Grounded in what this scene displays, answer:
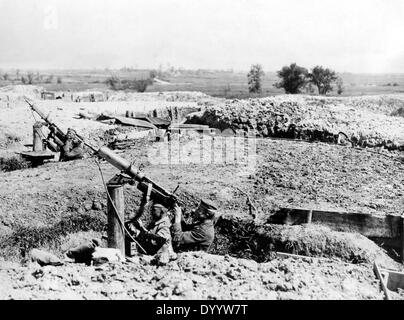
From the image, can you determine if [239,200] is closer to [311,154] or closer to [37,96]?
[311,154]

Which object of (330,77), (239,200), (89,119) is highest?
(330,77)

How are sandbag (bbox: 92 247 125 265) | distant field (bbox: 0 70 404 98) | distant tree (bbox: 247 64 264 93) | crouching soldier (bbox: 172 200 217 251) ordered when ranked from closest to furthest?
sandbag (bbox: 92 247 125 265)
crouching soldier (bbox: 172 200 217 251)
distant tree (bbox: 247 64 264 93)
distant field (bbox: 0 70 404 98)

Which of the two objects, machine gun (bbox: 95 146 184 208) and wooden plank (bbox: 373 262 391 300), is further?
machine gun (bbox: 95 146 184 208)

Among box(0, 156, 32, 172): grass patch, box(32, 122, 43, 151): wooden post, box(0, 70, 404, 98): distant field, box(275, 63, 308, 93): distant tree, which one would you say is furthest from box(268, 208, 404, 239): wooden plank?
box(0, 70, 404, 98): distant field

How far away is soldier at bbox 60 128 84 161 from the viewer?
38.2ft

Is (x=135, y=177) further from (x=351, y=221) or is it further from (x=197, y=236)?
(x=351, y=221)

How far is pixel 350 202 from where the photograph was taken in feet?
29.7

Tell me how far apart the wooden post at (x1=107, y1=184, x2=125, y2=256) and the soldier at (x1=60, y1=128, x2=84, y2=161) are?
5765 mm

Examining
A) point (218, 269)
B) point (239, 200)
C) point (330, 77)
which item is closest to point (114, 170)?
point (239, 200)

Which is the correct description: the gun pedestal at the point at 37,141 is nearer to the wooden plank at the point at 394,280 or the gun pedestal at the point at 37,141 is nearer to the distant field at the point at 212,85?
the wooden plank at the point at 394,280

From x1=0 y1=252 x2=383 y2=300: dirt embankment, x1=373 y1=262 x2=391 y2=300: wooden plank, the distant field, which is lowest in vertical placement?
x1=373 y1=262 x2=391 y2=300: wooden plank

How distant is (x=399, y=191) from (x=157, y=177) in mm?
5400

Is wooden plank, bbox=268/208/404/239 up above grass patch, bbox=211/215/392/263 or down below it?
above

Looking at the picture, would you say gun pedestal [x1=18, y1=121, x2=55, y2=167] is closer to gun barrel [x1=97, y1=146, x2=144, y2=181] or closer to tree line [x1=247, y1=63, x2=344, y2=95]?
gun barrel [x1=97, y1=146, x2=144, y2=181]
